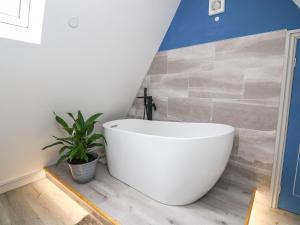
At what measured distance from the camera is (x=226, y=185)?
5.30 ft

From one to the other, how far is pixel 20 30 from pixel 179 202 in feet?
5.88

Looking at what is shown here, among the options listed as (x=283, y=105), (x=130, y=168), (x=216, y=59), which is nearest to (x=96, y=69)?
(x=130, y=168)

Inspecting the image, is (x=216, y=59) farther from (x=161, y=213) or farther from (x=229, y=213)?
(x=161, y=213)

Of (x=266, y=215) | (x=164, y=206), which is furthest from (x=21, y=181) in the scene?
(x=266, y=215)

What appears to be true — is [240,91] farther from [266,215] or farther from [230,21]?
[266,215]

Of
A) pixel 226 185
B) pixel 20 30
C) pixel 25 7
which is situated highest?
pixel 25 7

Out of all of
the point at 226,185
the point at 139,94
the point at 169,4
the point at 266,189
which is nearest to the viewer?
the point at 266,189

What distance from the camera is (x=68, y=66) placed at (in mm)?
1521

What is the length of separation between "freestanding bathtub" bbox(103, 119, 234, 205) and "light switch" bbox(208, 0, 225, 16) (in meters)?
1.06

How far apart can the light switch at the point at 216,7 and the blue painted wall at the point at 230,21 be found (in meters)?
0.04

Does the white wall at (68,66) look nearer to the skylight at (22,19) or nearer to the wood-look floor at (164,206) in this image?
the skylight at (22,19)

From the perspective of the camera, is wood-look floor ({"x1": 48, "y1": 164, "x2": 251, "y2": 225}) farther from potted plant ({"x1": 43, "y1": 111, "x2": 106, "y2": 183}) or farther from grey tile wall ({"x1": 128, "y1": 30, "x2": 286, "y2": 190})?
grey tile wall ({"x1": 128, "y1": 30, "x2": 286, "y2": 190})

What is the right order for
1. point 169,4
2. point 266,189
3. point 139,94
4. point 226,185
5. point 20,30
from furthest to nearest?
point 139,94
point 169,4
point 226,185
point 266,189
point 20,30

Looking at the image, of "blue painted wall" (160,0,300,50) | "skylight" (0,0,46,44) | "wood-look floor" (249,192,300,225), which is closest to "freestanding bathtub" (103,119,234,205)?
"wood-look floor" (249,192,300,225)
